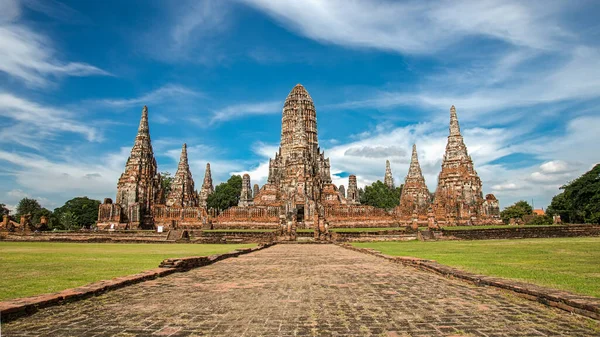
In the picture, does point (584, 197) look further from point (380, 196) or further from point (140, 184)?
point (140, 184)

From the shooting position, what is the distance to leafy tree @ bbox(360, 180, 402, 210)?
253 feet

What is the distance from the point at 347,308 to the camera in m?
5.41

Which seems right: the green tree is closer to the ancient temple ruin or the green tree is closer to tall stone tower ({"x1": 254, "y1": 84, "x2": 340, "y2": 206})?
the ancient temple ruin

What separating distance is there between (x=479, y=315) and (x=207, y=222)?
3921 cm

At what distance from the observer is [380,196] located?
260ft

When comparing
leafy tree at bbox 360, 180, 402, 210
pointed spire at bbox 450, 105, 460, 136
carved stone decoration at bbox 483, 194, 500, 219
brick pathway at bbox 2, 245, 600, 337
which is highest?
pointed spire at bbox 450, 105, 460, 136

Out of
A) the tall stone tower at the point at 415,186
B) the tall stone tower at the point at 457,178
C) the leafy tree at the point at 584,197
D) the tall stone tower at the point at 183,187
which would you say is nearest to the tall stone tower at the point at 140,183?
the tall stone tower at the point at 183,187

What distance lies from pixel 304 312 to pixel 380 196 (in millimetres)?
75832

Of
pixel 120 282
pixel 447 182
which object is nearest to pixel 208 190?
pixel 447 182

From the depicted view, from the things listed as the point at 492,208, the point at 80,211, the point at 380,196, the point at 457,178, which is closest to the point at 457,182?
the point at 457,178

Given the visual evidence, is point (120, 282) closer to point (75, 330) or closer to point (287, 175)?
point (75, 330)

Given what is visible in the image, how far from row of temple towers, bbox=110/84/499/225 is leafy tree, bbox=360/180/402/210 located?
14.6 m

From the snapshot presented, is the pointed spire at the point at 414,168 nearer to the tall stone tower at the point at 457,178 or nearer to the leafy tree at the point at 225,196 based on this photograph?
the tall stone tower at the point at 457,178

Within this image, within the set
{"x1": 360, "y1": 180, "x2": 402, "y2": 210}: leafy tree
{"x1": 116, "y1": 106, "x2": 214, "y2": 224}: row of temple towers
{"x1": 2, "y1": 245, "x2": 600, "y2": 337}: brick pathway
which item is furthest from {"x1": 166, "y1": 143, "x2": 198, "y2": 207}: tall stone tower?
{"x1": 2, "y1": 245, "x2": 600, "y2": 337}: brick pathway
